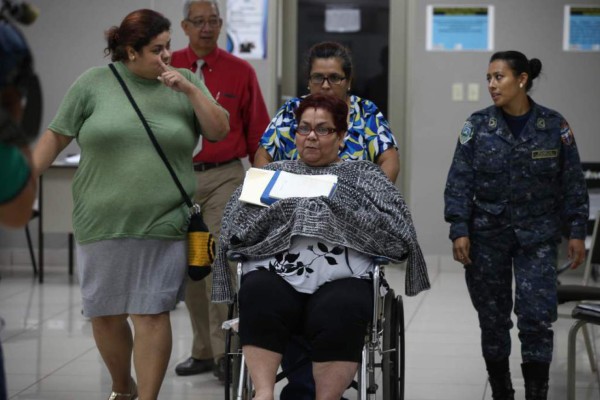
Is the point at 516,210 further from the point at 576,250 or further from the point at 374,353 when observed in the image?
the point at 374,353

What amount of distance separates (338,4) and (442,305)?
120 inches

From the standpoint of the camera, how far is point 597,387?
15.5 feet

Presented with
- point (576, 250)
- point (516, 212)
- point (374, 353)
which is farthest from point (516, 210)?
point (374, 353)

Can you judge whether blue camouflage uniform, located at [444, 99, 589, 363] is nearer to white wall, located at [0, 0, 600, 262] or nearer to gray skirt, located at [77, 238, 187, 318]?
gray skirt, located at [77, 238, 187, 318]

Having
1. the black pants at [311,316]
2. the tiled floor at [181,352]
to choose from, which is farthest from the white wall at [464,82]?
the black pants at [311,316]

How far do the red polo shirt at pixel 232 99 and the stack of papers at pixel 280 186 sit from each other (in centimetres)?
128

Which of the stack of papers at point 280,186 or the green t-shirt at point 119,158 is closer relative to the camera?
the stack of papers at point 280,186

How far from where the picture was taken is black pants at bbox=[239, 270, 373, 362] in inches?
129

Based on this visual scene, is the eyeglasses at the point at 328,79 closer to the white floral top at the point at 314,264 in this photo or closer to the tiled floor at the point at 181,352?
the white floral top at the point at 314,264

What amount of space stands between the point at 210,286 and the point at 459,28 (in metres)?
4.22

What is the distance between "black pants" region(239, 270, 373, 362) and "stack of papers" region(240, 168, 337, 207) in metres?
0.27

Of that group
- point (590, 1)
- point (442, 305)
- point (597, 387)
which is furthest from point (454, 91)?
point (597, 387)

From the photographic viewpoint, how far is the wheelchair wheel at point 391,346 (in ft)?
11.1

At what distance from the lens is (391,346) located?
136 inches
